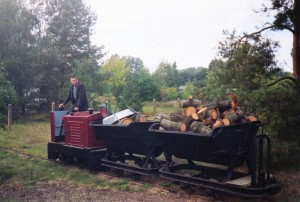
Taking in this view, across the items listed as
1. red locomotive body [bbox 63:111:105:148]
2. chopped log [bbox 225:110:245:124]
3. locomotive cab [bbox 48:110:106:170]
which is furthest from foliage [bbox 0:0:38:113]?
chopped log [bbox 225:110:245:124]

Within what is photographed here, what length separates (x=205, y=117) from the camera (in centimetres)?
676

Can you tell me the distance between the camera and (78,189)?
712 centimetres

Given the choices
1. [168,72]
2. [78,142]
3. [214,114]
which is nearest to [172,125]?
[214,114]

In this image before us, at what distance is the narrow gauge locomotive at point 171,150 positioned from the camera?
601 cm

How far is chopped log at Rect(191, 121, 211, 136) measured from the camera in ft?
20.6

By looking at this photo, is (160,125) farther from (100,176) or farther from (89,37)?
(89,37)

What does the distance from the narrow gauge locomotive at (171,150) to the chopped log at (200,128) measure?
8.4 inches

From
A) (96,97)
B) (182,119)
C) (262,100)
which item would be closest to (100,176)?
(182,119)

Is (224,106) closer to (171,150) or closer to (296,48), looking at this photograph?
(171,150)

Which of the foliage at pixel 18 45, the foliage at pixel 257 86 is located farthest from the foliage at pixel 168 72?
the foliage at pixel 257 86

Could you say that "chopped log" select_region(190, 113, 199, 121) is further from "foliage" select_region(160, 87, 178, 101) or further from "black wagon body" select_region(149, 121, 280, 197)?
"foliage" select_region(160, 87, 178, 101)

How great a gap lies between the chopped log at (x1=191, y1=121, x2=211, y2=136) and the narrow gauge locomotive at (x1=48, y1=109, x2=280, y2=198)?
21 centimetres

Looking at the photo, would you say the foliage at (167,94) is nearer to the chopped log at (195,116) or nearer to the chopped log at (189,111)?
the chopped log at (189,111)

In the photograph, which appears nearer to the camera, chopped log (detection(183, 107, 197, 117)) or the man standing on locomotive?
chopped log (detection(183, 107, 197, 117))
